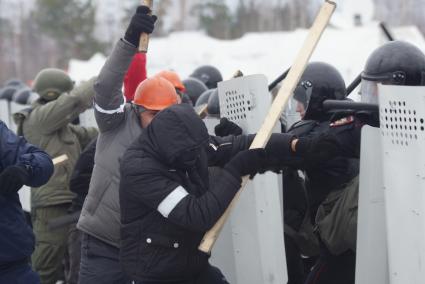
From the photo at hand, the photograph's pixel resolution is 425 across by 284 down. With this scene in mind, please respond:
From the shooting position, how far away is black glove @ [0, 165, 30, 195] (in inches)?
152

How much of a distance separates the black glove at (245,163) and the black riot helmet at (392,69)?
2.46ft

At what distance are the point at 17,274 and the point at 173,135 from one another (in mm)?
1295

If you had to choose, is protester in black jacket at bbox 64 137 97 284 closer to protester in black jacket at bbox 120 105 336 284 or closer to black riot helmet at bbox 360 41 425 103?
protester in black jacket at bbox 120 105 336 284

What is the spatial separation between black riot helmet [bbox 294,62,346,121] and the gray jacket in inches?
40.9

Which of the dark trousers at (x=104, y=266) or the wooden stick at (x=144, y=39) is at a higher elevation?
the wooden stick at (x=144, y=39)

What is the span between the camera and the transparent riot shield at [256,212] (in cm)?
432

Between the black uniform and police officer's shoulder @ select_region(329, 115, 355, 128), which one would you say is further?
the black uniform

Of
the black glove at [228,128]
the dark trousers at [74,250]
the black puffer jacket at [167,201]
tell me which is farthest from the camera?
the dark trousers at [74,250]

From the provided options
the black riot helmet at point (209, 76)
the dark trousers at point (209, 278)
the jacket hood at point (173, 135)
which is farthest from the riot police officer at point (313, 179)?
the black riot helmet at point (209, 76)

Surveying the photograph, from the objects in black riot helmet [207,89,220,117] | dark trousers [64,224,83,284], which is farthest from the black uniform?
dark trousers [64,224,83,284]

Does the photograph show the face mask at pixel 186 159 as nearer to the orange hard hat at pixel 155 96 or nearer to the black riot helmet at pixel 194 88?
the orange hard hat at pixel 155 96

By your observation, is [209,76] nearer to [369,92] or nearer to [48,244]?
[48,244]

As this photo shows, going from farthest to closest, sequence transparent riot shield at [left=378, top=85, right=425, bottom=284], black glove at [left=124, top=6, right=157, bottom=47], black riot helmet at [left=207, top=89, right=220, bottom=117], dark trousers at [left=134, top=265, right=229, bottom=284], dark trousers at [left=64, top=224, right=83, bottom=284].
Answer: dark trousers at [left=64, top=224, right=83, bottom=284] → black riot helmet at [left=207, top=89, right=220, bottom=117] → black glove at [left=124, top=6, right=157, bottom=47] → dark trousers at [left=134, top=265, right=229, bottom=284] → transparent riot shield at [left=378, top=85, right=425, bottom=284]

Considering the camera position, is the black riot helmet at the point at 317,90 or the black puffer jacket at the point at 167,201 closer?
the black puffer jacket at the point at 167,201
